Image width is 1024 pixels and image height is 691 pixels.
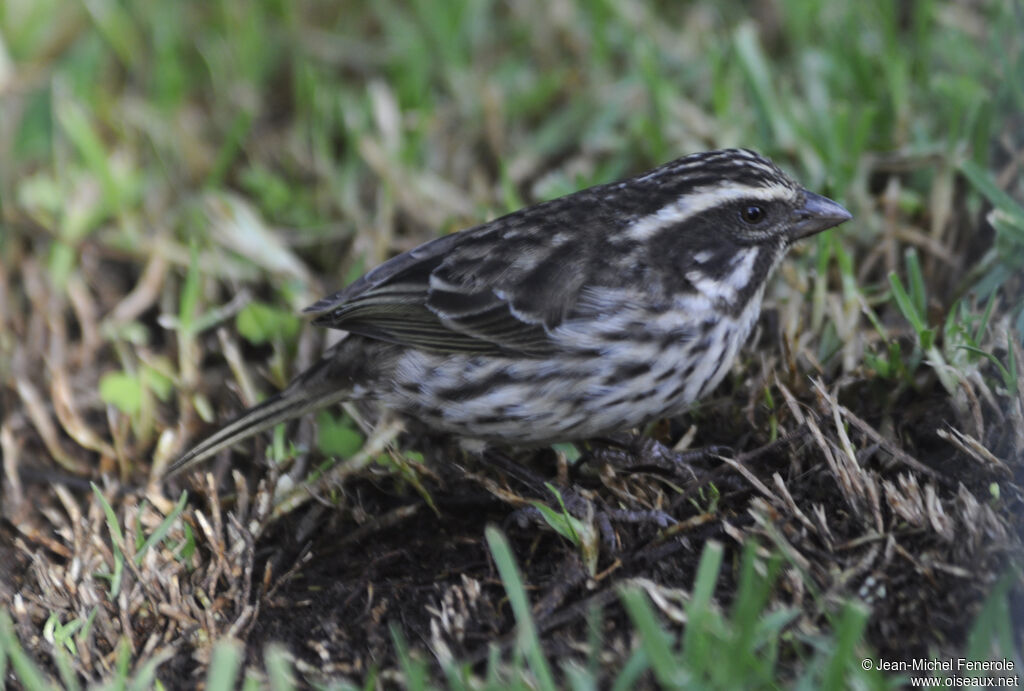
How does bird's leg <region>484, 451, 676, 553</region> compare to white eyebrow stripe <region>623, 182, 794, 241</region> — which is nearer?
bird's leg <region>484, 451, 676, 553</region>

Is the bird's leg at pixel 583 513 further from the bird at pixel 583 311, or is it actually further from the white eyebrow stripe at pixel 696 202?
the white eyebrow stripe at pixel 696 202

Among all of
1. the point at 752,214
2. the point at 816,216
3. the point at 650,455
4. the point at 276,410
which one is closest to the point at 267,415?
the point at 276,410

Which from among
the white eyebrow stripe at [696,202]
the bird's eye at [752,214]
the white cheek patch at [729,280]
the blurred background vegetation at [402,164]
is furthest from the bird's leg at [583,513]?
the bird's eye at [752,214]

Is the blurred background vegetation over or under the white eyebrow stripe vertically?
under

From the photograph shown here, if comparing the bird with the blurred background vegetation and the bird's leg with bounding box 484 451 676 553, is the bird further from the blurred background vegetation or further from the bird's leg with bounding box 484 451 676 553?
the blurred background vegetation

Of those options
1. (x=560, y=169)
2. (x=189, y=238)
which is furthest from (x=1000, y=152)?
(x=189, y=238)

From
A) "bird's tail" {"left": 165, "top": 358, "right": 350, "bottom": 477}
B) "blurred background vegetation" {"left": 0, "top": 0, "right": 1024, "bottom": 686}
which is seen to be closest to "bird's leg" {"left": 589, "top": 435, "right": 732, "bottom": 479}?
"blurred background vegetation" {"left": 0, "top": 0, "right": 1024, "bottom": 686}

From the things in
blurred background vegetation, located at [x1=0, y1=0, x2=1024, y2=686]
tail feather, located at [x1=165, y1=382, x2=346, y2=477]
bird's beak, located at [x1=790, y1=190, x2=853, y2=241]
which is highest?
bird's beak, located at [x1=790, y1=190, x2=853, y2=241]

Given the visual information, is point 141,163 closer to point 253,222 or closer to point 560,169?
point 253,222
